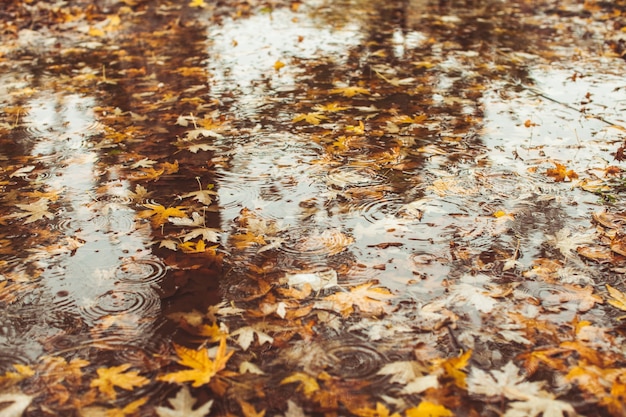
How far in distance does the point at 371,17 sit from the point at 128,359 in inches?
264

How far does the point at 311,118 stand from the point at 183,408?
2736mm

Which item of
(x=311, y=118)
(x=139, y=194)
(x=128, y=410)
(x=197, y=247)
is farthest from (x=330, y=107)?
(x=128, y=410)

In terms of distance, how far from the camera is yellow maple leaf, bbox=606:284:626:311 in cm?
213

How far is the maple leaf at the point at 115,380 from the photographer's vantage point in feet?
5.91

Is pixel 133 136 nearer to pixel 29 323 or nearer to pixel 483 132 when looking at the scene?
pixel 29 323

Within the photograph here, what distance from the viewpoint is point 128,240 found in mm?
2658

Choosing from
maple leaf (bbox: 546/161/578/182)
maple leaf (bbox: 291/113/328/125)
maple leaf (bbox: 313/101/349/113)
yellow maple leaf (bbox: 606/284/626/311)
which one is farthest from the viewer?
maple leaf (bbox: 313/101/349/113)

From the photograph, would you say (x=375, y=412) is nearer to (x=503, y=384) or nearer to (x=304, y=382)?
(x=304, y=382)

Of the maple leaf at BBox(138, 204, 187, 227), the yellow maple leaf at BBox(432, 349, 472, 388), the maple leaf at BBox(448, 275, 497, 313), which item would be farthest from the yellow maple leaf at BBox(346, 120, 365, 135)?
the yellow maple leaf at BBox(432, 349, 472, 388)

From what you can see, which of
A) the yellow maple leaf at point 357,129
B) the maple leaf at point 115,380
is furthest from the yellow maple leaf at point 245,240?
the yellow maple leaf at point 357,129

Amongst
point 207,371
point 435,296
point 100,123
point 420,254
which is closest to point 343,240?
point 420,254

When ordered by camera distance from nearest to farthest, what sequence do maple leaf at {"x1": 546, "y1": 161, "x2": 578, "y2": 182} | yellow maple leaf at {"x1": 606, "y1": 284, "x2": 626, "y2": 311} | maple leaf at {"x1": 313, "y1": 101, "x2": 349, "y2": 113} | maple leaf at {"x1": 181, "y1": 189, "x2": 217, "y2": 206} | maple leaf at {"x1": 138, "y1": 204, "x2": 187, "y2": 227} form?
1. yellow maple leaf at {"x1": 606, "y1": 284, "x2": 626, "y2": 311}
2. maple leaf at {"x1": 138, "y1": 204, "x2": 187, "y2": 227}
3. maple leaf at {"x1": 181, "y1": 189, "x2": 217, "y2": 206}
4. maple leaf at {"x1": 546, "y1": 161, "x2": 578, "y2": 182}
5. maple leaf at {"x1": 313, "y1": 101, "x2": 349, "y2": 113}

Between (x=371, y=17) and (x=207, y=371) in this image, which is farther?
(x=371, y=17)

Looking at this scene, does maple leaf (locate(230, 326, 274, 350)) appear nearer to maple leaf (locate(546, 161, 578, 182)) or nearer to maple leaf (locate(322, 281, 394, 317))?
maple leaf (locate(322, 281, 394, 317))
